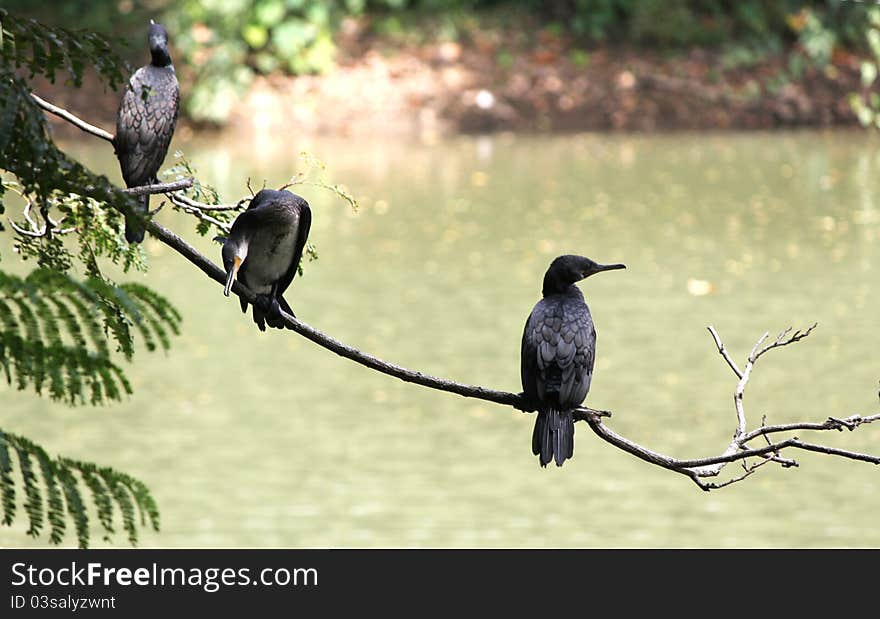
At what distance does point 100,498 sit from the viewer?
2090 mm

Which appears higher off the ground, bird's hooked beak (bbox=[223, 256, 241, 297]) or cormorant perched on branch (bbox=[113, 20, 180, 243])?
cormorant perched on branch (bbox=[113, 20, 180, 243])

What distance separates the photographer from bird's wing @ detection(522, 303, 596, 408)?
3.91 metres

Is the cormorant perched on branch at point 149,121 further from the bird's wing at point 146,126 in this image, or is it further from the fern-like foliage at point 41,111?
the fern-like foliage at point 41,111

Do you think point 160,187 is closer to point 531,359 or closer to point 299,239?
point 299,239

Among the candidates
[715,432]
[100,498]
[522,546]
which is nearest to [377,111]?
[715,432]

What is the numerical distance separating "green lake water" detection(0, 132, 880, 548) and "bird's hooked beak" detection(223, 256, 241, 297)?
1796mm

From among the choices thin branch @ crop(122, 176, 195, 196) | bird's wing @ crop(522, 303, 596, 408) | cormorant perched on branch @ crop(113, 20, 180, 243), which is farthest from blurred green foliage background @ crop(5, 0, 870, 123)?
thin branch @ crop(122, 176, 195, 196)

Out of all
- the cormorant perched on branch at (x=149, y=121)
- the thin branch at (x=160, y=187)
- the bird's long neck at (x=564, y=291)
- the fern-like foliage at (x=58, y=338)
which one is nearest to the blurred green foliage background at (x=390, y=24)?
the cormorant perched on branch at (x=149, y=121)

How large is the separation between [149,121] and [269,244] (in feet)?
3.28

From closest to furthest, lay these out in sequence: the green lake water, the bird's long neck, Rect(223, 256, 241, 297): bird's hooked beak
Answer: Rect(223, 256, 241, 297): bird's hooked beak, the bird's long neck, the green lake water

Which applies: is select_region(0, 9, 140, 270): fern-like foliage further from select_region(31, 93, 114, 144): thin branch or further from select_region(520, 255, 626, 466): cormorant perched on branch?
select_region(520, 255, 626, 466): cormorant perched on branch

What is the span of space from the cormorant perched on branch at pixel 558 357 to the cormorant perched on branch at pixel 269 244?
706 mm

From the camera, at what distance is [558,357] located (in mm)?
3938

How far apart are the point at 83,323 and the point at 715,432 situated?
814cm
